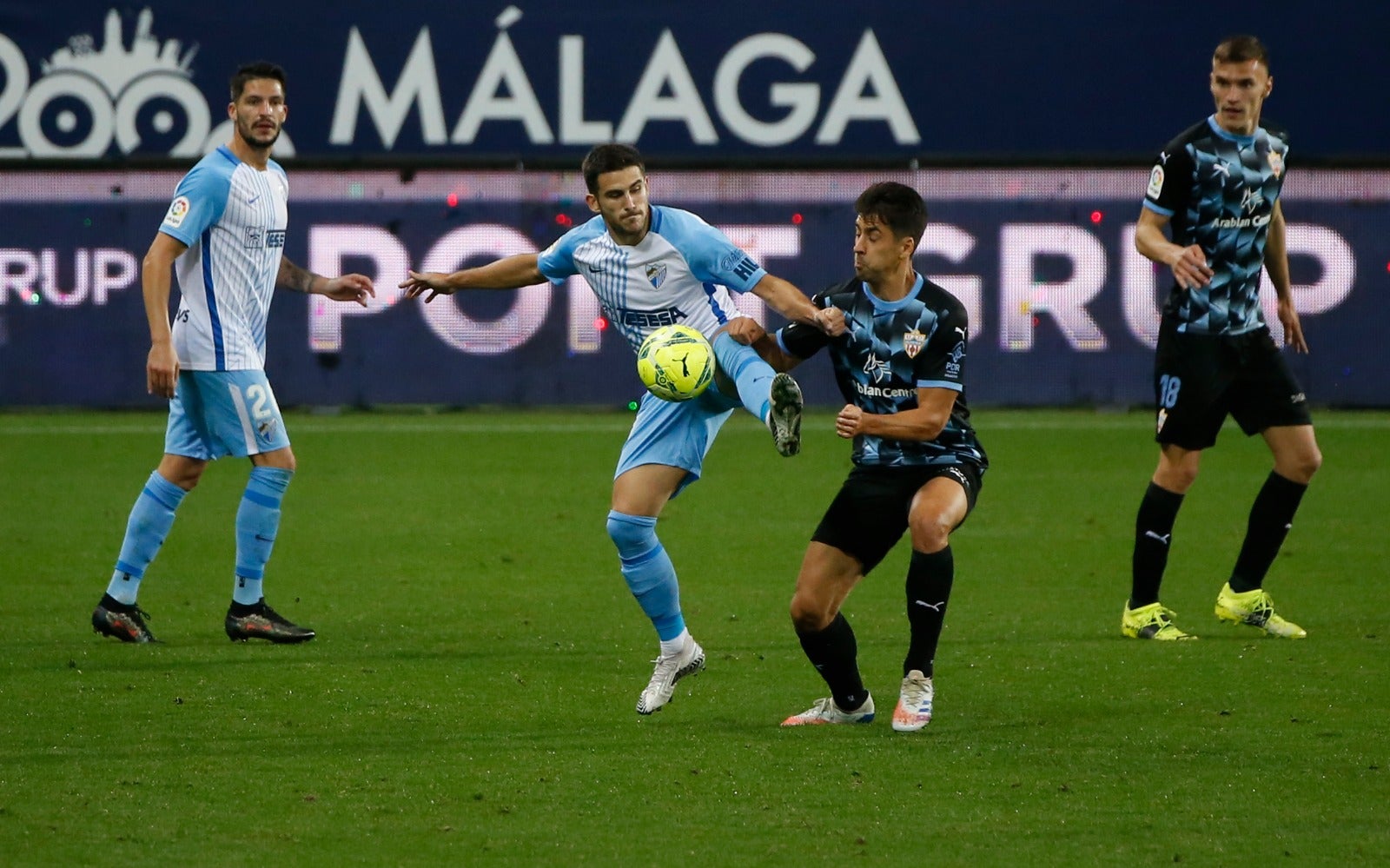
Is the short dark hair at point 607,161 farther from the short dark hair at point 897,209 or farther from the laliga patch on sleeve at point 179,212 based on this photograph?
the laliga patch on sleeve at point 179,212

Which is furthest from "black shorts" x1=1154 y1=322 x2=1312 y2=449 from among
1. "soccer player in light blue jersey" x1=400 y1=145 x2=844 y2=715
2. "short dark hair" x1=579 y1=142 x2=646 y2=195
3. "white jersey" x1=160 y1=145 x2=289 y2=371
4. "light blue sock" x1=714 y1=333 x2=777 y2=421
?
"white jersey" x1=160 y1=145 x2=289 y2=371

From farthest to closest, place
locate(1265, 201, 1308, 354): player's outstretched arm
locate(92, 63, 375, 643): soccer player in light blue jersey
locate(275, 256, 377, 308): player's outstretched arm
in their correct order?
locate(275, 256, 377, 308): player's outstretched arm < locate(1265, 201, 1308, 354): player's outstretched arm < locate(92, 63, 375, 643): soccer player in light blue jersey

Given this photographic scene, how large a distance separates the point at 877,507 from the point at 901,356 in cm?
44

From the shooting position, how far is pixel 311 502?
10539mm

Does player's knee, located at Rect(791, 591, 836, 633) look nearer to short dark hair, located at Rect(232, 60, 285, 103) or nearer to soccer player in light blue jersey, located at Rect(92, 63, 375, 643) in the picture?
soccer player in light blue jersey, located at Rect(92, 63, 375, 643)

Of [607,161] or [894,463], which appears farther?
[607,161]

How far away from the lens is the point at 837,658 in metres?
5.43

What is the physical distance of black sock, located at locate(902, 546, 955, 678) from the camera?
17.8ft

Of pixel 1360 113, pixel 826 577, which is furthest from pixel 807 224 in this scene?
pixel 826 577

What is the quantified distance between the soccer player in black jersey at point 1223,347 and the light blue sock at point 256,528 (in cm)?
314

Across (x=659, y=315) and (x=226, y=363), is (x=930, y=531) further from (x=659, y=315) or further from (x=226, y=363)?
(x=226, y=363)

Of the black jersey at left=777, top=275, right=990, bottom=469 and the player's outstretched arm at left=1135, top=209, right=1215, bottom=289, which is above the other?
the player's outstretched arm at left=1135, top=209, right=1215, bottom=289

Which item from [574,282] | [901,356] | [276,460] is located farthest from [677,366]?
[574,282]

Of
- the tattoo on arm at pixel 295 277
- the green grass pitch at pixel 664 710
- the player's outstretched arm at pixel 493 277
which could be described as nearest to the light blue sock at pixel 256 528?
the green grass pitch at pixel 664 710
